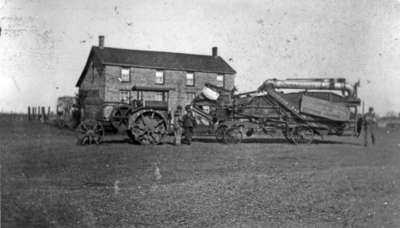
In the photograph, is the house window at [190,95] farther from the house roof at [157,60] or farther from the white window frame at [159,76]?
the white window frame at [159,76]

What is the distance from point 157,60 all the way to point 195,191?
83.6 feet

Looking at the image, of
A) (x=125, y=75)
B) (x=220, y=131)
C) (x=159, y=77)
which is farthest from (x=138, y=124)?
(x=159, y=77)

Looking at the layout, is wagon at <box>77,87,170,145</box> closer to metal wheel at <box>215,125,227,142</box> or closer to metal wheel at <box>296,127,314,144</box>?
metal wheel at <box>215,125,227,142</box>

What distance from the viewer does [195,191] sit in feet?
23.9

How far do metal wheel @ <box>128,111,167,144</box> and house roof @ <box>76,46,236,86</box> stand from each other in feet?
51.2

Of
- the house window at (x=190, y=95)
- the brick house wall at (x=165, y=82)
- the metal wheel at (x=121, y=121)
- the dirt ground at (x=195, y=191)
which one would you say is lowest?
the dirt ground at (x=195, y=191)

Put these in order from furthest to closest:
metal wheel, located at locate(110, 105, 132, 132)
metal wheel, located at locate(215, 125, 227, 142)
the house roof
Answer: the house roof
metal wheel, located at locate(215, 125, 227, 142)
metal wheel, located at locate(110, 105, 132, 132)

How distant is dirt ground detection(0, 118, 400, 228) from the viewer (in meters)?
5.73

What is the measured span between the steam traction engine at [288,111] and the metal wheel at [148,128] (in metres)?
2.58

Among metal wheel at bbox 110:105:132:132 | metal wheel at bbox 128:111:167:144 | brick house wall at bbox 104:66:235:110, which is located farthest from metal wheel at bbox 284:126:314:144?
brick house wall at bbox 104:66:235:110

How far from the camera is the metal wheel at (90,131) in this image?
15.1m

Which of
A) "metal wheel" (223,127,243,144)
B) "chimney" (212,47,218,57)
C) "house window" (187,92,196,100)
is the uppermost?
"chimney" (212,47,218,57)

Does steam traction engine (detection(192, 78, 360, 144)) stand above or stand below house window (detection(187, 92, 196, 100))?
below

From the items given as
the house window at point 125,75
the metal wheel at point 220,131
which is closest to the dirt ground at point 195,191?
the metal wheel at point 220,131
